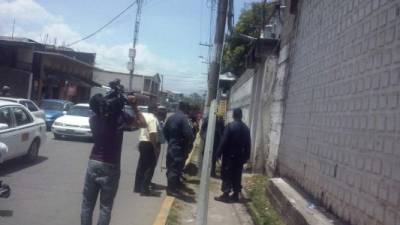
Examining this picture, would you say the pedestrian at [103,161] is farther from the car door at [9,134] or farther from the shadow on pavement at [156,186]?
the car door at [9,134]

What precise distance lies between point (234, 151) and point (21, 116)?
517cm

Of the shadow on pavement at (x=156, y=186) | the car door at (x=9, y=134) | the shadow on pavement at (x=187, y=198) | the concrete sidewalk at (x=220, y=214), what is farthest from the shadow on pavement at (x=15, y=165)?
the concrete sidewalk at (x=220, y=214)

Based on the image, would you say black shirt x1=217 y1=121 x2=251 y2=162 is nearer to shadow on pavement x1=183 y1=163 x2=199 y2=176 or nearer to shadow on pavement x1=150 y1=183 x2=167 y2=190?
shadow on pavement x1=150 y1=183 x2=167 y2=190

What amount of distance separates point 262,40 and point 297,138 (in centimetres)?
616

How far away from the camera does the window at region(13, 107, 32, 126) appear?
1178 centimetres

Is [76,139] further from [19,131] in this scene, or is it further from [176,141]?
[176,141]

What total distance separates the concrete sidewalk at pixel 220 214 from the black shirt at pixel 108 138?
9.60ft

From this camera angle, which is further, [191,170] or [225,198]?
[191,170]

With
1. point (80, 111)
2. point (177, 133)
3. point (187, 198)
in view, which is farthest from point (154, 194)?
point (80, 111)

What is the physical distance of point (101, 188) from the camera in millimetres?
5629

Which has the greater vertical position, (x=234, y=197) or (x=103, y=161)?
(x=103, y=161)

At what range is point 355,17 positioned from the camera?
6.10m

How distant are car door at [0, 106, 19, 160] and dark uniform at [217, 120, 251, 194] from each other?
4448 millimetres

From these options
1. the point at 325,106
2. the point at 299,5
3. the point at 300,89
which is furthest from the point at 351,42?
the point at 299,5
